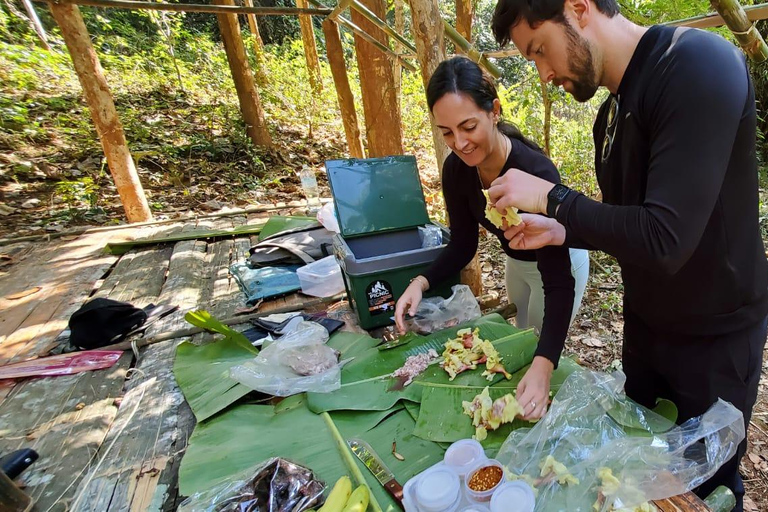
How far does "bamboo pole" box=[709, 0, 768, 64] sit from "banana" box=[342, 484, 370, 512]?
2.28m

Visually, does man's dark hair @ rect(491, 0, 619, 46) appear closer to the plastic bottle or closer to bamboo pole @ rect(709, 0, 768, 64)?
bamboo pole @ rect(709, 0, 768, 64)

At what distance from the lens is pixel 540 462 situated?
1119 mm

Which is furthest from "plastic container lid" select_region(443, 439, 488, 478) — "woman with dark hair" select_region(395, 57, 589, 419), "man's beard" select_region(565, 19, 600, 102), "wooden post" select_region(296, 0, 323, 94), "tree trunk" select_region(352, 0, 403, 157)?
"wooden post" select_region(296, 0, 323, 94)

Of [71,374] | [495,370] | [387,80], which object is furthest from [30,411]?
[387,80]

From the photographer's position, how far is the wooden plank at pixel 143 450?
141 cm

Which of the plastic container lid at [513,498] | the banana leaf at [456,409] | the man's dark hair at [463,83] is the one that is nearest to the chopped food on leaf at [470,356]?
the banana leaf at [456,409]

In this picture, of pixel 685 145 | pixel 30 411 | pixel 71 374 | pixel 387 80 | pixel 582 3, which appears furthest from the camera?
pixel 387 80

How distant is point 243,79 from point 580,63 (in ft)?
25.7

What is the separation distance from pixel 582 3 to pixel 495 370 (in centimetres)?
126

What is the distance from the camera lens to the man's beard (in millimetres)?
1040

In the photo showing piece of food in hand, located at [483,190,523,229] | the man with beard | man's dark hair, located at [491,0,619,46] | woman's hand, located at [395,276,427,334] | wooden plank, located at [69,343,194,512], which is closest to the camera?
the man with beard

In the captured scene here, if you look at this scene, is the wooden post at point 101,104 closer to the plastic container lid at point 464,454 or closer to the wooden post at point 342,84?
the wooden post at point 342,84

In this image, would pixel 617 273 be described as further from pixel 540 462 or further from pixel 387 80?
pixel 540 462

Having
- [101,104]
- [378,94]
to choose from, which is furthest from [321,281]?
[101,104]
